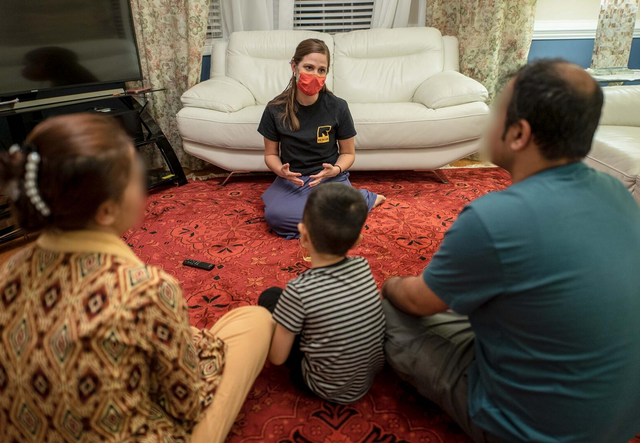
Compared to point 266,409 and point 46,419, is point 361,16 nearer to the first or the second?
point 266,409

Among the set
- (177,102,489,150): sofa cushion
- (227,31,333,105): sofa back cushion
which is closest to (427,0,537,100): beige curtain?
(177,102,489,150): sofa cushion

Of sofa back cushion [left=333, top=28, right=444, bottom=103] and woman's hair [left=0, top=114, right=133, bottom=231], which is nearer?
woman's hair [left=0, top=114, right=133, bottom=231]

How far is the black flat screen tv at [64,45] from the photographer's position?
223cm

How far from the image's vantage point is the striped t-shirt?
98cm

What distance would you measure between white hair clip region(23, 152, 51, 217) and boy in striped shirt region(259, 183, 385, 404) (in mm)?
534

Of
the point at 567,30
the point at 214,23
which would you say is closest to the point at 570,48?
the point at 567,30

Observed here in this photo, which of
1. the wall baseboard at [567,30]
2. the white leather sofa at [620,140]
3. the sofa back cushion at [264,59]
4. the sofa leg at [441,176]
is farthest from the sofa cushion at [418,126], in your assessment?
the wall baseboard at [567,30]

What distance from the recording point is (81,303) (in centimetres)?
63

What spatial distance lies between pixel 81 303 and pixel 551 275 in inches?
29.7

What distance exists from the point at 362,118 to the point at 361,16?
1488 millimetres

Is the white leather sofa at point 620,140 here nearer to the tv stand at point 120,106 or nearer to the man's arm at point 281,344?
the man's arm at point 281,344

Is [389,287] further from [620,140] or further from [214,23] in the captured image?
[214,23]

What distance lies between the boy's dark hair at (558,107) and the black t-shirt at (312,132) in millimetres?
1342

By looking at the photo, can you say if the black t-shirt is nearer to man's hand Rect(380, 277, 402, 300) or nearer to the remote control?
the remote control
